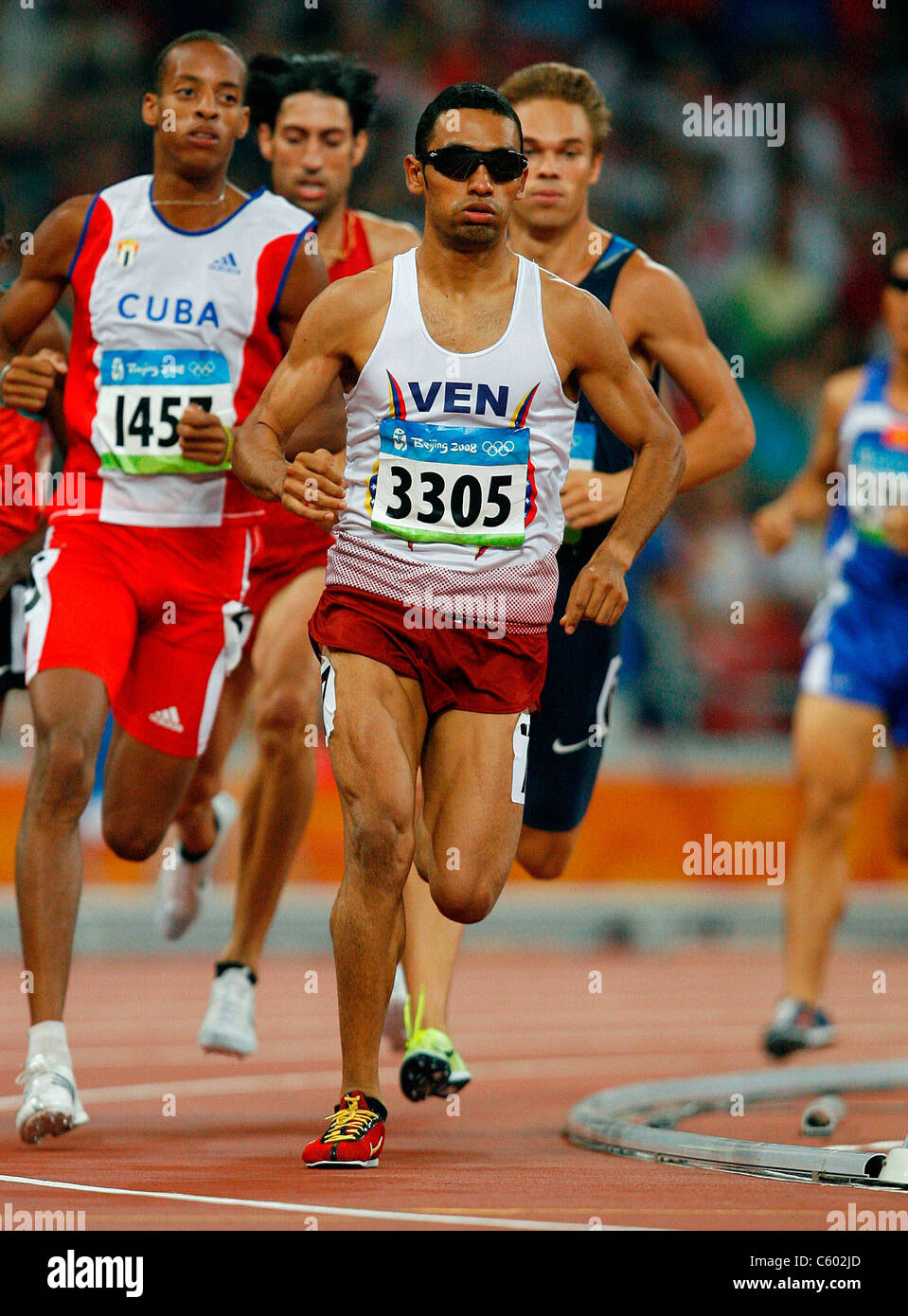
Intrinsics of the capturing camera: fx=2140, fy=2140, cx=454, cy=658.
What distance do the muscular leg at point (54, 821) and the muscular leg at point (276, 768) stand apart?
4.12 feet

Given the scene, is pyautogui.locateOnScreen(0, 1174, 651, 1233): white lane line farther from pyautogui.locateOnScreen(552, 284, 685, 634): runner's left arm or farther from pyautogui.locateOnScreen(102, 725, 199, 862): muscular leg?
pyautogui.locateOnScreen(102, 725, 199, 862): muscular leg

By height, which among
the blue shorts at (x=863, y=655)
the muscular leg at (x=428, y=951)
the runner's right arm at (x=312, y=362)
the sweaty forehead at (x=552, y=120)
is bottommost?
the muscular leg at (x=428, y=951)

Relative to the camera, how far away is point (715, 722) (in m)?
15.2

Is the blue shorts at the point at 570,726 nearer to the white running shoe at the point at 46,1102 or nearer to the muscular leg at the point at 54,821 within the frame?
the muscular leg at the point at 54,821

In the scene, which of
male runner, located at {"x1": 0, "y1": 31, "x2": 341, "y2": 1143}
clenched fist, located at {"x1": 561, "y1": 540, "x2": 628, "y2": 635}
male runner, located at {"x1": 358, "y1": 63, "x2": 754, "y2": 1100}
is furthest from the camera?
male runner, located at {"x1": 358, "y1": 63, "x2": 754, "y2": 1100}

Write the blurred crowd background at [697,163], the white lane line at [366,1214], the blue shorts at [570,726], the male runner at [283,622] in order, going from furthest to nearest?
the blurred crowd background at [697,163]
the male runner at [283,622]
the blue shorts at [570,726]
the white lane line at [366,1214]

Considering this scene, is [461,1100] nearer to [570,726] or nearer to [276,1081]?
[276,1081]

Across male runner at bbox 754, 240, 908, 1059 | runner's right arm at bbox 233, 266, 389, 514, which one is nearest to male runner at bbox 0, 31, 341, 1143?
runner's right arm at bbox 233, 266, 389, 514

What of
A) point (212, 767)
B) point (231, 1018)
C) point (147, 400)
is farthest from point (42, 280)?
point (231, 1018)

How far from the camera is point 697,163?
17.6 m

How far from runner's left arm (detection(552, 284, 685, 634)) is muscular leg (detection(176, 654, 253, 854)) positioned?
2.41 m

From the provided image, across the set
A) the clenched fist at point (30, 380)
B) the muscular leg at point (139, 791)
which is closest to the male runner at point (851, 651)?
the muscular leg at point (139, 791)

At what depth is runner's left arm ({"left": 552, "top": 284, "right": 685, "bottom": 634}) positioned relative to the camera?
5695 mm

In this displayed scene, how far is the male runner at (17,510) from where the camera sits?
23.1ft
